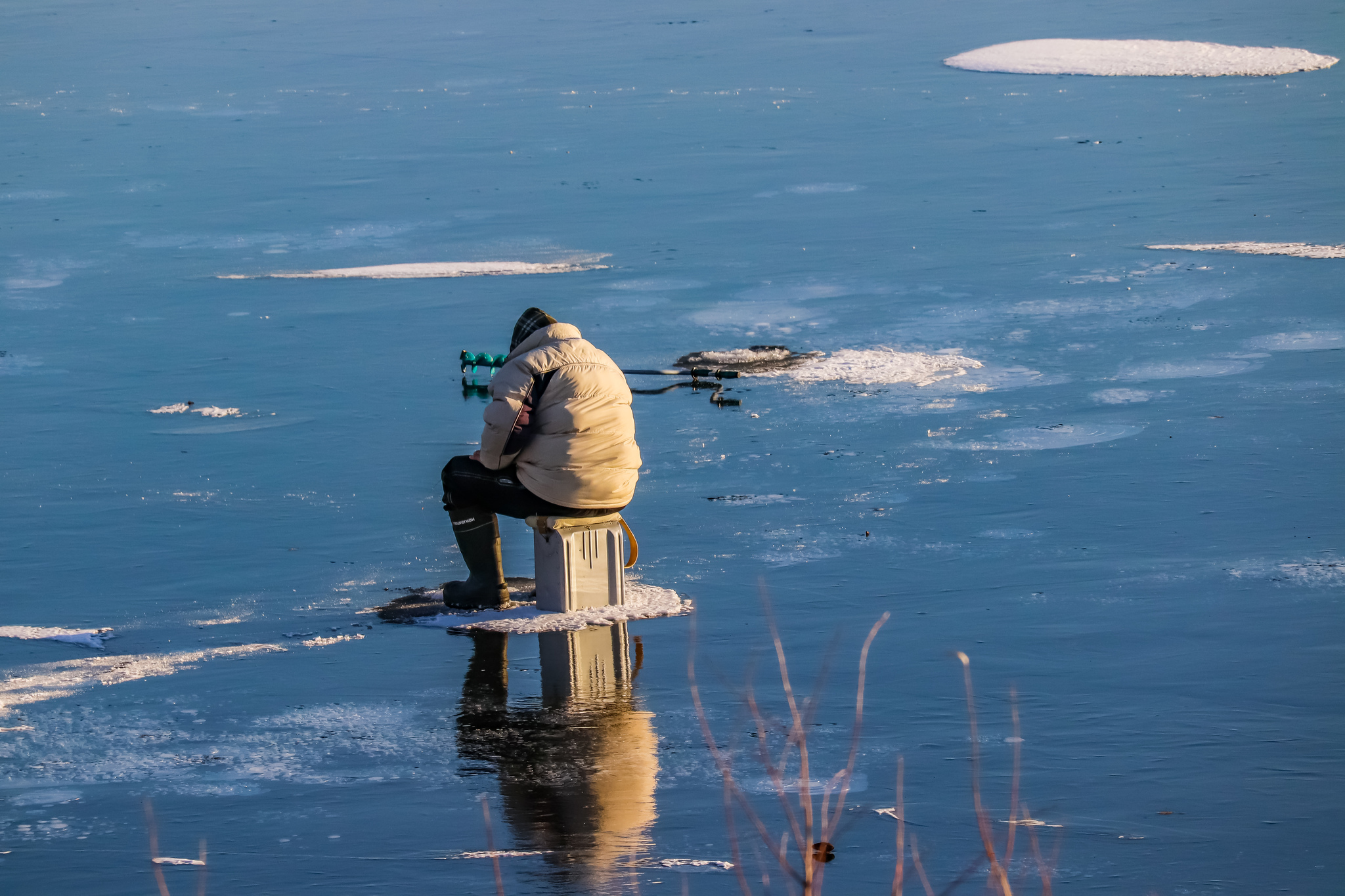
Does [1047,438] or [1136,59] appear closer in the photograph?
[1047,438]

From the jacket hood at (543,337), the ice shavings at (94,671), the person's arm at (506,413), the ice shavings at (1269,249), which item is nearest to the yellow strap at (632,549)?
the person's arm at (506,413)

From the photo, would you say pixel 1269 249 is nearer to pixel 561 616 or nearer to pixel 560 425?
pixel 560 425

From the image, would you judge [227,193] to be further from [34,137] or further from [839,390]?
[839,390]

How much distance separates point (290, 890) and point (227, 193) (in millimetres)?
14685

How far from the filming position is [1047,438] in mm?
10641

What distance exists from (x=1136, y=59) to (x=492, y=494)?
2043 centimetres

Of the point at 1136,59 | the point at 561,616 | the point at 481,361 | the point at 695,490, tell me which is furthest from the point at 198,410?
the point at 1136,59

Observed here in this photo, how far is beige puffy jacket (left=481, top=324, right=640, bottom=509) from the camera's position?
26.9 ft

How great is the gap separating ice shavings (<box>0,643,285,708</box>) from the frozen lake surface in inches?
1.1

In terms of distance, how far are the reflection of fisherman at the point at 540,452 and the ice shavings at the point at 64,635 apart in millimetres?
1491

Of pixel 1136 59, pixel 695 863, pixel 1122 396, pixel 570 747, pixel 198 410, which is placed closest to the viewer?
pixel 695 863

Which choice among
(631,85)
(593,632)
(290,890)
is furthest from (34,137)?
(290,890)

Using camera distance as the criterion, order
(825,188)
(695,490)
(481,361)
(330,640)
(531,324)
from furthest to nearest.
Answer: (825,188) < (481,361) < (695,490) < (531,324) < (330,640)

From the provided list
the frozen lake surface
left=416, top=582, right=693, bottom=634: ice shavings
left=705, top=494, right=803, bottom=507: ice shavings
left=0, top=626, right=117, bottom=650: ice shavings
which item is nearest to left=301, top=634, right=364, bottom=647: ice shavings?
the frozen lake surface
